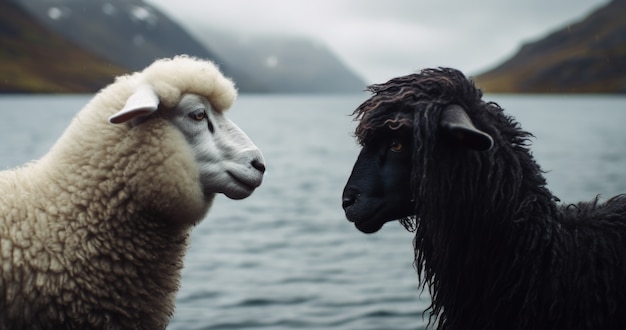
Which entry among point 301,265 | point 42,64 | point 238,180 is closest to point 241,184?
point 238,180

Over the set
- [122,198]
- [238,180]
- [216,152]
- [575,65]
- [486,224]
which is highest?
[575,65]

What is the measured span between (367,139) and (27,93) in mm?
144189

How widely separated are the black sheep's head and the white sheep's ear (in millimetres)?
1125

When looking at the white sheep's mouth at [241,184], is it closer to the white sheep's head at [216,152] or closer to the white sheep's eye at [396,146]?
the white sheep's head at [216,152]

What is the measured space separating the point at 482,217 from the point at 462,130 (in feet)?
1.71

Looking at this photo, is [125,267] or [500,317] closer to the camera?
[500,317]

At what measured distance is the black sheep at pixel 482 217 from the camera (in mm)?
3037

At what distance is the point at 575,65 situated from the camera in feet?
478

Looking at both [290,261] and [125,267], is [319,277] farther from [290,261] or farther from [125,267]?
[125,267]

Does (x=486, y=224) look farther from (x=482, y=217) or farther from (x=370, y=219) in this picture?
(x=370, y=219)

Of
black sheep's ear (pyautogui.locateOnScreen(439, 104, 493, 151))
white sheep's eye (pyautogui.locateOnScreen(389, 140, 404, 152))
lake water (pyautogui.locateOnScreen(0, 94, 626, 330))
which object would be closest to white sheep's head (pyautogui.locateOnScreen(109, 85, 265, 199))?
lake water (pyautogui.locateOnScreen(0, 94, 626, 330))

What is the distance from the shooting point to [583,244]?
10.3 feet

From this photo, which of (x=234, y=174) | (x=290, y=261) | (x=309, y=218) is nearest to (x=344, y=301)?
(x=290, y=261)

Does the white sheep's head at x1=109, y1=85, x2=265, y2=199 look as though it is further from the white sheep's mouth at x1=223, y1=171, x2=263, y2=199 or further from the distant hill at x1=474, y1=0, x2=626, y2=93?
the distant hill at x1=474, y1=0, x2=626, y2=93
